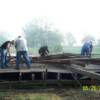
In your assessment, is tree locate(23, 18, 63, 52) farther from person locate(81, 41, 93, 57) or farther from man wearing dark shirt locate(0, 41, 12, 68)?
man wearing dark shirt locate(0, 41, 12, 68)

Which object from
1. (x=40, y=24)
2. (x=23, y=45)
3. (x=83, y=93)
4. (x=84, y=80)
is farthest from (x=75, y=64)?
(x=40, y=24)

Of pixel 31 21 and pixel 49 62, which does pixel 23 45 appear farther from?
pixel 31 21

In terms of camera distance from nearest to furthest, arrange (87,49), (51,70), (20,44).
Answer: (51,70), (20,44), (87,49)

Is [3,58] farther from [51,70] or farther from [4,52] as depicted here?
[51,70]

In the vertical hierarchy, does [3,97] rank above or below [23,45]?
below

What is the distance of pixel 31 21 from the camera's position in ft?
284

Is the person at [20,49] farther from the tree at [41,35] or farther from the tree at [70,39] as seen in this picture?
the tree at [70,39]

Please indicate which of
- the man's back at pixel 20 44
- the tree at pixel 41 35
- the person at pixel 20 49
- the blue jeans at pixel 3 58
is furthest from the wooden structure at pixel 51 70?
the tree at pixel 41 35

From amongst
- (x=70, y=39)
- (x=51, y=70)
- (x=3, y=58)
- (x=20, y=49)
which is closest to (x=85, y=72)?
(x=51, y=70)

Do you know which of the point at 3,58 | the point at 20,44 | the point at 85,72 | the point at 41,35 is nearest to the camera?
the point at 85,72

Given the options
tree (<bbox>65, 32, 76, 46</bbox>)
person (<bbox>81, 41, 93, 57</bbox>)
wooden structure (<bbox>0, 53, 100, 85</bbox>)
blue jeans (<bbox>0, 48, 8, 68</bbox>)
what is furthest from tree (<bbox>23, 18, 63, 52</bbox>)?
blue jeans (<bbox>0, 48, 8, 68</bbox>)

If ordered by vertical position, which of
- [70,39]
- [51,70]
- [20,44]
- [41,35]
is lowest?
[51,70]

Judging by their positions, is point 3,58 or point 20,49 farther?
point 3,58

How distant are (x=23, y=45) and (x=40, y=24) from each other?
219ft
